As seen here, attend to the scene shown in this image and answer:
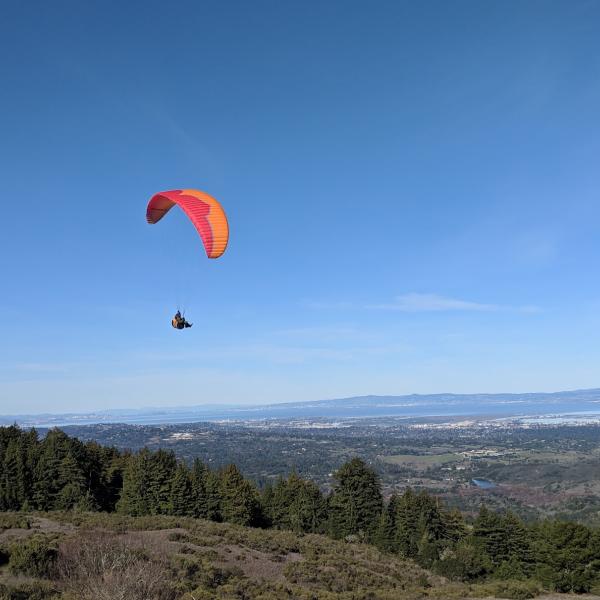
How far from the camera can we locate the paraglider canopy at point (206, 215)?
21.7 m

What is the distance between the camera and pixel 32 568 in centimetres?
1975

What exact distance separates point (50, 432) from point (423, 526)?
3268cm

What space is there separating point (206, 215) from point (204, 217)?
175 mm

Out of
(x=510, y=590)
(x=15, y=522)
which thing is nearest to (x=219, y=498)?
(x=15, y=522)

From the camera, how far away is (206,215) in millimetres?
22781

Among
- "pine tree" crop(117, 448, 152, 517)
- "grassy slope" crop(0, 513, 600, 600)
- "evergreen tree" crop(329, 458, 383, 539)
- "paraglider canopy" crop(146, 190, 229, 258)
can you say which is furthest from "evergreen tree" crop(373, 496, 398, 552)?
"paraglider canopy" crop(146, 190, 229, 258)

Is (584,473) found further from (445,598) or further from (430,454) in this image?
(445,598)

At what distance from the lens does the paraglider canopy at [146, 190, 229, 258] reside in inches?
853

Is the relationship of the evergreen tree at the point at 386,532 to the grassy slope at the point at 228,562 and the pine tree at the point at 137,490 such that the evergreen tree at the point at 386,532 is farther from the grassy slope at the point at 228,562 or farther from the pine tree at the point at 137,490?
the pine tree at the point at 137,490

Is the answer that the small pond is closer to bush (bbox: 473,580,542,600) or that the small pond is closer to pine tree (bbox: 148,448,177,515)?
pine tree (bbox: 148,448,177,515)

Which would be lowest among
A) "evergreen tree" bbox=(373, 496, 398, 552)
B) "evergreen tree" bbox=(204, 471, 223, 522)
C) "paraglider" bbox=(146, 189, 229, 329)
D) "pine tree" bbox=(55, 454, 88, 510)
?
"evergreen tree" bbox=(373, 496, 398, 552)

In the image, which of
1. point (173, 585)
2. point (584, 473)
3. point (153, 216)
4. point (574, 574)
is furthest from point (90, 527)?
point (584, 473)

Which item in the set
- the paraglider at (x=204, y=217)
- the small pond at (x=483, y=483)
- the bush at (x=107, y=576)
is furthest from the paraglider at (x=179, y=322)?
→ the small pond at (x=483, y=483)

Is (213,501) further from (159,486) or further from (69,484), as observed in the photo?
(69,484)
